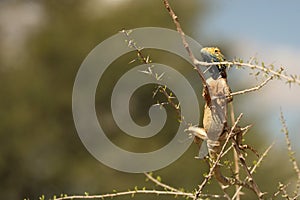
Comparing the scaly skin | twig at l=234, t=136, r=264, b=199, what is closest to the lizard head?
the scaly skin

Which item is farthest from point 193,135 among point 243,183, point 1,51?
point 1,51

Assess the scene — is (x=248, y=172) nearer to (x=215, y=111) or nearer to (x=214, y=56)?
(x=215, y=111)

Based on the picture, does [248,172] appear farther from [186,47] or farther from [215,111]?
[186,47]

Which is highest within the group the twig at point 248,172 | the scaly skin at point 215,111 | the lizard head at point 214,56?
the lizard head at point 214,56

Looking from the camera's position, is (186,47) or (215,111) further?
(215,111)

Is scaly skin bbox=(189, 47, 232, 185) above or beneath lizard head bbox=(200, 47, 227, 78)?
beneath

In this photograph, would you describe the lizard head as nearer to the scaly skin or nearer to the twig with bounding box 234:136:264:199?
the scaly skin

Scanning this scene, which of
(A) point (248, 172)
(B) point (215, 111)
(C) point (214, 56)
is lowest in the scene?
(A) point (248, 172)

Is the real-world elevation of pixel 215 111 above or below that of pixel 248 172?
above

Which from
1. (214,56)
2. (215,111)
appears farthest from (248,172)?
(214,56)

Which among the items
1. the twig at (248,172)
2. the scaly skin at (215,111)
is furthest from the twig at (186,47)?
the twig at (248,172)

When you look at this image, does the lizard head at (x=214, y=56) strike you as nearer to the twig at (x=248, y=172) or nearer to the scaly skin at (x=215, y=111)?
the scaly skin at (x=215, y=111)

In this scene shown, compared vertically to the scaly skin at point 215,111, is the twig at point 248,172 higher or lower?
lower

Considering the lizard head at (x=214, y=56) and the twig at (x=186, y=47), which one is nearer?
the twig at (x=186, y=47)
